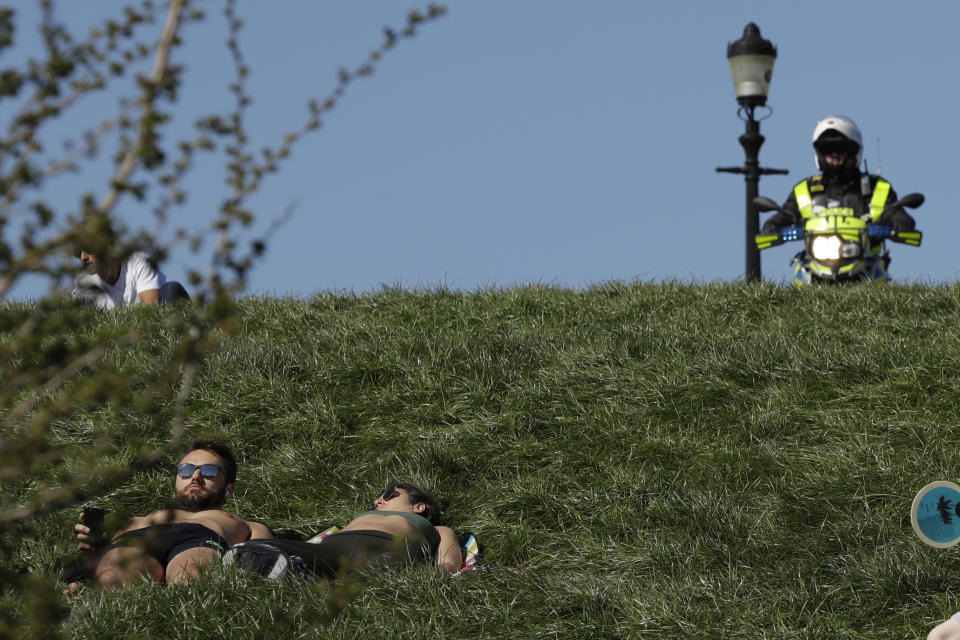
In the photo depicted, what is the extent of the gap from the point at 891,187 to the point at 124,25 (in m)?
10.7

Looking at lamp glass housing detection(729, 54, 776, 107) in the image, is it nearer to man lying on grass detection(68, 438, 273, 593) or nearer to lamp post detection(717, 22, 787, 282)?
lamp post detection(717, 22, 787, 282)

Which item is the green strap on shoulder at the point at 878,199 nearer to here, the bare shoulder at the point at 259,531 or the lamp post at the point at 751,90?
the lamp post at the point at 751,90

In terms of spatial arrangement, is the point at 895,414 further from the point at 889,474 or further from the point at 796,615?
the point at 796,615

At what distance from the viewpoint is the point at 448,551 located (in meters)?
5.94

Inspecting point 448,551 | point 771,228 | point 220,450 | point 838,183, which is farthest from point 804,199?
point 220,450

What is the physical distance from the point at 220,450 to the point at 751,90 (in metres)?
9.28

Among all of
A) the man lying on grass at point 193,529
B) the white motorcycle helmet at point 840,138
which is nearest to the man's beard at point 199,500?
the man lying on grass at point 193,529

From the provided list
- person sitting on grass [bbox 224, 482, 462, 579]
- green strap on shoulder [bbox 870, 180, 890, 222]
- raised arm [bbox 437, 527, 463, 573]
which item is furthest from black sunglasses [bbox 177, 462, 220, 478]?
green strap on shoulder [bbox 870, 180, 890, 222]

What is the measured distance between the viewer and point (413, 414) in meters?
7.66

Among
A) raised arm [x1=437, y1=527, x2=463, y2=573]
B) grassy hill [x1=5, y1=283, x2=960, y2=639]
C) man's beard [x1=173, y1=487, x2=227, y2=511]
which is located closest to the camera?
grassy hill [x1=5, y1=283, x2=960, y2=639]

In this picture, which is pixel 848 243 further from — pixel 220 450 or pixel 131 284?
pixel 220 450

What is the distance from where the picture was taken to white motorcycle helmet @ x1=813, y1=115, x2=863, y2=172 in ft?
39.4

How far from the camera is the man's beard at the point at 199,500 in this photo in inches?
238

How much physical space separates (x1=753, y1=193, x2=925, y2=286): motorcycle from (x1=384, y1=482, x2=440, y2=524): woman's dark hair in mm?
6268
